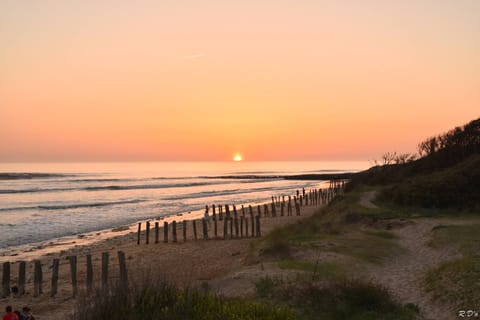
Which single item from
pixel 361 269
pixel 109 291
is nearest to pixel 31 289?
pixel 109 291

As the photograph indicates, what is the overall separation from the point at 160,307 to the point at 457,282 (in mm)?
8359

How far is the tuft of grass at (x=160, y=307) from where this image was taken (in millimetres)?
8219

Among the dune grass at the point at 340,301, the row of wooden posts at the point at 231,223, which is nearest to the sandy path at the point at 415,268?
the dune grass at the point at 340,301

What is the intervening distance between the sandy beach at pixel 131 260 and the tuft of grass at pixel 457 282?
6221 mm

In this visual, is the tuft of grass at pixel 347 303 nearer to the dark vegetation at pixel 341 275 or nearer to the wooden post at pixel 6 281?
the dark vegetation at pixel 341 275

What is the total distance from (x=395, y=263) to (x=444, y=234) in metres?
4.81

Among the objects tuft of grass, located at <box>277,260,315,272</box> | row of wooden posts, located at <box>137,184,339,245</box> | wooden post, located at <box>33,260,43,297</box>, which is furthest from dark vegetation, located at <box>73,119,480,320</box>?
wooden post, located at <box>33,260,43,297</box>

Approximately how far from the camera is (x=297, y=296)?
11.3 m

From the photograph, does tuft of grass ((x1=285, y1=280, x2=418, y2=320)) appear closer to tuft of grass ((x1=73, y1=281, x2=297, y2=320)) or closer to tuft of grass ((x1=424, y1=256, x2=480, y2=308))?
tuft of grass ((x1=424, y1=256, x2=480, y2=308))

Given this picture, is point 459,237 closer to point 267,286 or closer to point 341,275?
point 341,275

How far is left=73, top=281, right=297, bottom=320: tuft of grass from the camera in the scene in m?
8.22

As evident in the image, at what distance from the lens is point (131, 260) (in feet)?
74.8

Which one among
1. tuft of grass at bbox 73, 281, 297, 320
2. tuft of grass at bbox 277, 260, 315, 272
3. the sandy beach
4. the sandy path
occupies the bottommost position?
the sandy beach

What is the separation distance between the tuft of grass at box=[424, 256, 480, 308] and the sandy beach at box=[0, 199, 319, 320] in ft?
20.4
